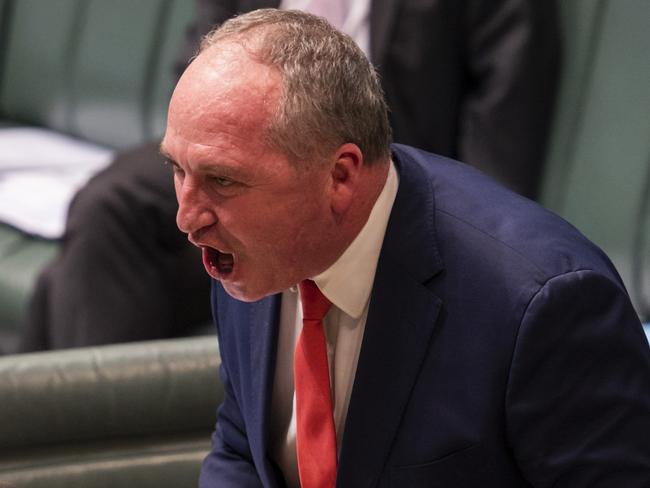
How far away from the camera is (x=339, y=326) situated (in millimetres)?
1249

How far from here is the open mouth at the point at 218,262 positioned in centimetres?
113

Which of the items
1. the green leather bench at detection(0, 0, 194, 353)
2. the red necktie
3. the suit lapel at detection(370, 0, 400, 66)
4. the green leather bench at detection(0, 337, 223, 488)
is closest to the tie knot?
the red necktie

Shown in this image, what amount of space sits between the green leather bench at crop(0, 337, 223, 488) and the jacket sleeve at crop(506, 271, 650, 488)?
1.78ft

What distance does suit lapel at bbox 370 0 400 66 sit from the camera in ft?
6.95

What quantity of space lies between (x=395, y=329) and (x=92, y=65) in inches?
72.0

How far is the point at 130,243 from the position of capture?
214cm

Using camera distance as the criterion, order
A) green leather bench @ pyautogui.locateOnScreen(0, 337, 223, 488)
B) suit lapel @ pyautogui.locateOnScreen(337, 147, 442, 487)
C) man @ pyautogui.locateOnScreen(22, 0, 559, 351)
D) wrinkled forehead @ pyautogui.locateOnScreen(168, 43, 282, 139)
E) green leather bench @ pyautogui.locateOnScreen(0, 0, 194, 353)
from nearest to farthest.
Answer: wrinkled forehead @ pyautogui.locateOnScreen(168, 43, 282, 139)
suit lapel @ pyautogui.locateOnScreen(337, 147, 442, 487)
green leather bench @ pyautogui.locateOnScreen(0, 337, 223, 488)
man @ pyautogui.locateOnScreen(22, 0, 559, 351)
green leather bench @ pyautogui.locateOnScreen(0, 0, 194, 353)

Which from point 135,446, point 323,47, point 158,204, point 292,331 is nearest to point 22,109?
point 158,204

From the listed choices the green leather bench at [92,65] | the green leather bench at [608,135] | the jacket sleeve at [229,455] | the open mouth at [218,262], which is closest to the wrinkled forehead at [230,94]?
the open mouth at [218,262]

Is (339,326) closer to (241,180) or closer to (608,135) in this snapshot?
(241,180)

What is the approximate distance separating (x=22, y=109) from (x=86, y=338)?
1.08 metres

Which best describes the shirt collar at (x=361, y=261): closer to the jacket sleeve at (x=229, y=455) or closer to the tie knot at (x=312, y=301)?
the tie knot at (x=312, y=301)

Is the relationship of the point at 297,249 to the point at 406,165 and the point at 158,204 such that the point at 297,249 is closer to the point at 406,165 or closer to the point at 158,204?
the point at 406,165

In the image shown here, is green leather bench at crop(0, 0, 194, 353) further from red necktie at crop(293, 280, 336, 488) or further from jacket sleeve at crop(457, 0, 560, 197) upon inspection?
red necktie at crop(293, 280, 336, 488)
